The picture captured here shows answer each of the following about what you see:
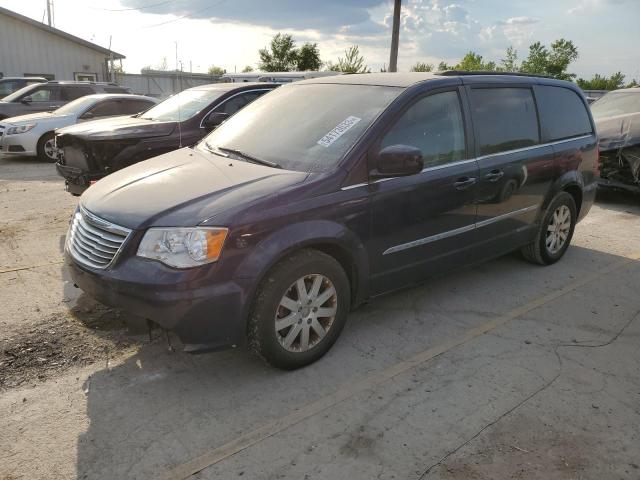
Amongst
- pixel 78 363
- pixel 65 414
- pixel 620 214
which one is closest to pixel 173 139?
pixel 78 363

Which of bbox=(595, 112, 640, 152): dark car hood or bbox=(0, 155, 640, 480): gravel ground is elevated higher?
bbox=(595, 112, 640, 152): dark car hood

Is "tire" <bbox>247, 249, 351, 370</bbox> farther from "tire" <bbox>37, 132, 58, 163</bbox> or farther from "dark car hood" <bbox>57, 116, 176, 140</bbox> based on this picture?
"tire" <bbox>37, 132, 58, 163</bbox>

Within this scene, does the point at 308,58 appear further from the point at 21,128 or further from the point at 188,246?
the point at 188,246

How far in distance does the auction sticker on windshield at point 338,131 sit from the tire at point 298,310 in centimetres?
80

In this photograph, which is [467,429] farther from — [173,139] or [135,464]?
[173,139]

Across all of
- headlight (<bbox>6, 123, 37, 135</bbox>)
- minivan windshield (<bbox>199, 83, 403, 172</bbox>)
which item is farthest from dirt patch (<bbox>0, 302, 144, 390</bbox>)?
headlight (<bbox>6, 123, 37, 135</bbox>)

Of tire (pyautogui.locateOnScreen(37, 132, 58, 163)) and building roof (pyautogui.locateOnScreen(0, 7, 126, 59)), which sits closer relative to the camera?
tire (pyautogui.locateOnScreen(37, 132, 58, 163))

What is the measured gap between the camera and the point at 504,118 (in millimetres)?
4461

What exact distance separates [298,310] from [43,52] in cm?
2572

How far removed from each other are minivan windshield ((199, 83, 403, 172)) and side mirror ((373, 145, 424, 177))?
23 cm

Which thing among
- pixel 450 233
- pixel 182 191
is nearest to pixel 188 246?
pixel 182 191

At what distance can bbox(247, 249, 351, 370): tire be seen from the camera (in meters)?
3.02

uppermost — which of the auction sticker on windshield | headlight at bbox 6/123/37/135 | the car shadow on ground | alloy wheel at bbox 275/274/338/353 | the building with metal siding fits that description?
the building with metal siding

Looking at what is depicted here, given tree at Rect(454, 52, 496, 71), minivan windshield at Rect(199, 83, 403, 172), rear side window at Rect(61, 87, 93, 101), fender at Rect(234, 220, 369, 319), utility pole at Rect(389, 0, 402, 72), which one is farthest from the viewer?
tree at Rect(454, 52, 496, 71)
